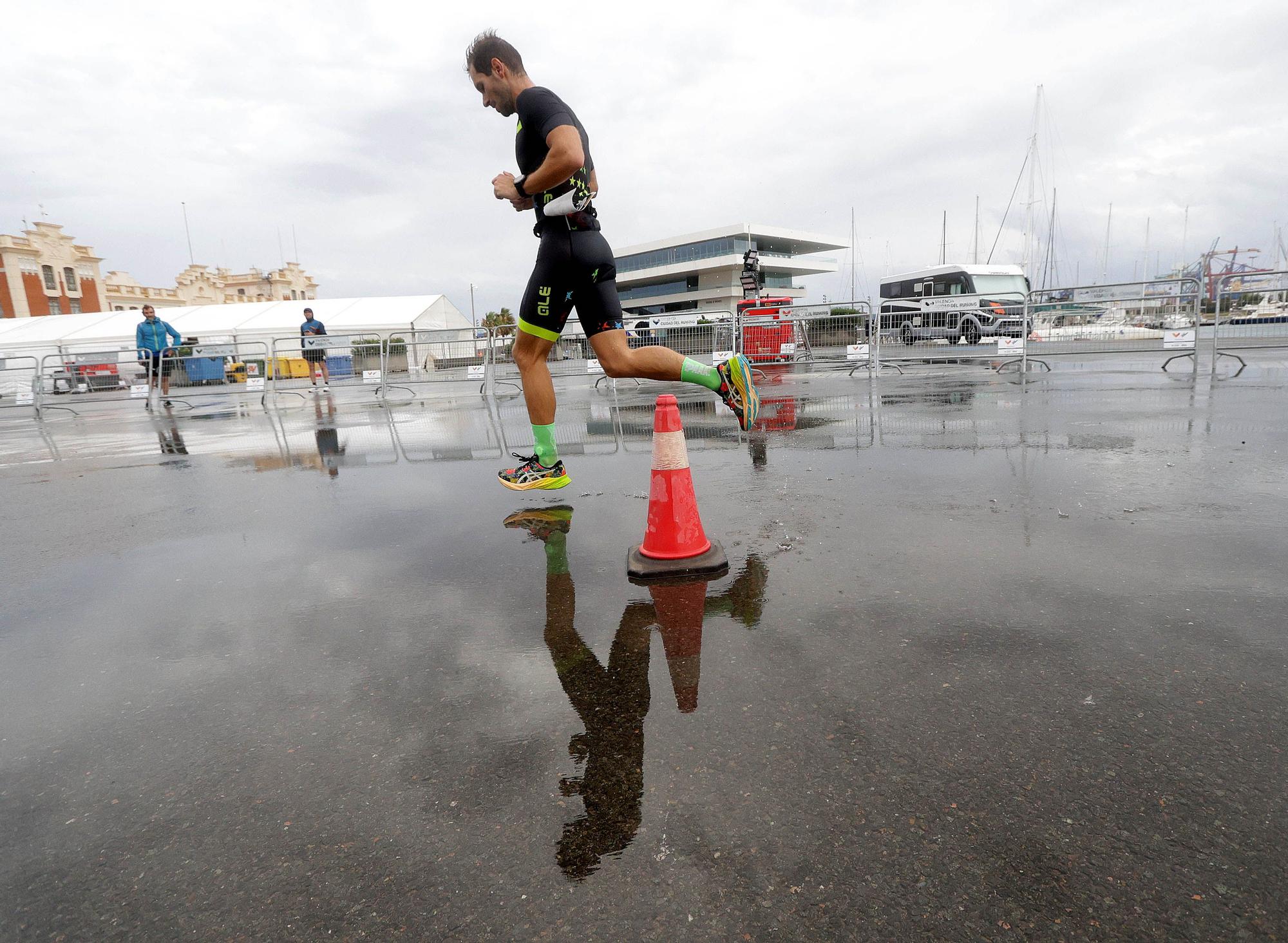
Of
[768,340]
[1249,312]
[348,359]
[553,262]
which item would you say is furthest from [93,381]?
[1249,312]

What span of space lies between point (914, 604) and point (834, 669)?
670 mm

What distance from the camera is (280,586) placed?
11.1ft

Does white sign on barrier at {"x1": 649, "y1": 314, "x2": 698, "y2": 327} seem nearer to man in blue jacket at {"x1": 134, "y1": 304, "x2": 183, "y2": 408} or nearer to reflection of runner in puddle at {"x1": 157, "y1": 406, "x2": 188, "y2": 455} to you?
reflection of runner in puddle at {"x1": 157, "y1": 406, "x2": 188, "y2": 455}

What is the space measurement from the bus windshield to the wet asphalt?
2664 cm

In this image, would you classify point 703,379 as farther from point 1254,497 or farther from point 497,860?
point 497,860

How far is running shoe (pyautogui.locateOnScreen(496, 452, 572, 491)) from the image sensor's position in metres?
4.66

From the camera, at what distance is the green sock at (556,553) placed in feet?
11.3

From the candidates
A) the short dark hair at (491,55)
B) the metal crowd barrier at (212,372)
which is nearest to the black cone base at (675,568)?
the short dark hair at (491,55)

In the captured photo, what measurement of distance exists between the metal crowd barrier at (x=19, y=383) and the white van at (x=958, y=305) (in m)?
19.7

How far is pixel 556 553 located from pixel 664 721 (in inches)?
69.2

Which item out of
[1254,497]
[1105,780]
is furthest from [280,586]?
[1254,497]

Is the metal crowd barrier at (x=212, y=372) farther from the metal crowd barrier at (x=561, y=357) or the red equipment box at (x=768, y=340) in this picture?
the red equipment box at (x=768, y=340)

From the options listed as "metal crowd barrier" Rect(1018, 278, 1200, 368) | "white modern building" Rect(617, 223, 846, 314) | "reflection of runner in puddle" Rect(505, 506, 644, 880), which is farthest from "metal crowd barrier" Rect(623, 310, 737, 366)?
"white modern building" Rect(617, 223, 846, 314)

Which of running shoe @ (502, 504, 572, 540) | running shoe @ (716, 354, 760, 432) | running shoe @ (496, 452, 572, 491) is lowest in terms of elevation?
running shoe @ (502, 504, 572, 540)
